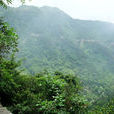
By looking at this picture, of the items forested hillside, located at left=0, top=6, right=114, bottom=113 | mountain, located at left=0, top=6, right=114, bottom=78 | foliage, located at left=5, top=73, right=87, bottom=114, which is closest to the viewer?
foliage, located at left=5, top=73, right=87, bottom=114

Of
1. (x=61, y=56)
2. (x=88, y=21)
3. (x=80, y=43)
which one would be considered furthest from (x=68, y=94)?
(x=88, y=21)

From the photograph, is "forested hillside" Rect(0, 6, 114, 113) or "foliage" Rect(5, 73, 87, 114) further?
"forested hillside" Rect(0, 6, 114, 113)

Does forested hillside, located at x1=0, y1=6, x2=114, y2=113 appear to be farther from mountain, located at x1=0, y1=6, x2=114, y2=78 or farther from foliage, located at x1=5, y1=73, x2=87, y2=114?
foliage, located at x1=5, y1=73, x2=87, y2=114

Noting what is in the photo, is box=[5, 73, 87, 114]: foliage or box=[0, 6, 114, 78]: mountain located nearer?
box=[5, 73, 87, 114]: foliage

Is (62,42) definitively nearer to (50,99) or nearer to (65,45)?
(65,45)

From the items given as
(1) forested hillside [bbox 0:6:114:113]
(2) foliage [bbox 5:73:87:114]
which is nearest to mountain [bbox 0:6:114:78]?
(1) forested hillside [bbox 0:6:114:113]

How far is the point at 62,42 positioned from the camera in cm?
14962

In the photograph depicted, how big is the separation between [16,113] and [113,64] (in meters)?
127

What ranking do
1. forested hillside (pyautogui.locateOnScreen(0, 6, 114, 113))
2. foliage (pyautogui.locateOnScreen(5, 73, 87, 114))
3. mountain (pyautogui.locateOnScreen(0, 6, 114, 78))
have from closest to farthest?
foliage (pyautogui.locateOnScreen(5, 73, 87, 114)) → forested hillside (pyautogui.locateOnScreen(0, 6, 114, 113)) → mountain (pyautogui.locateOnScreen(0, 6, 114, 78))

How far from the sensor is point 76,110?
3568 millimetres

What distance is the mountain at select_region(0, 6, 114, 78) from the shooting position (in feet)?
358

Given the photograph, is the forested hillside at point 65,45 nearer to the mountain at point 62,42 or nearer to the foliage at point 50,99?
the mountain at point 62,42

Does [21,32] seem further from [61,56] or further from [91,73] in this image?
[91,73]

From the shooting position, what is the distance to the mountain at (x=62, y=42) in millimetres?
109019
